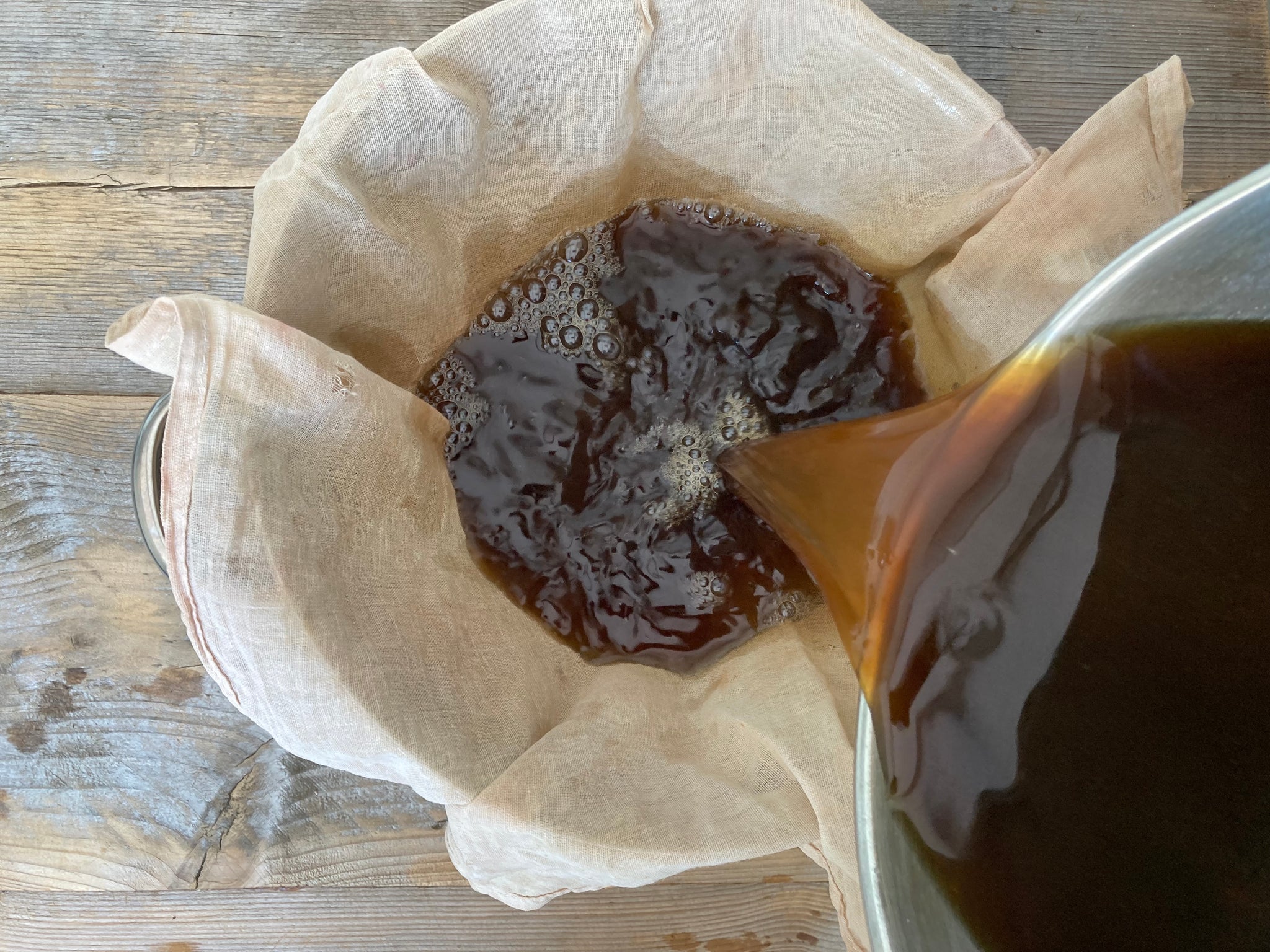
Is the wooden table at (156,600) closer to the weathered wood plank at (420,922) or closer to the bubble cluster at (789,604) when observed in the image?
the weathered wood plank at (420,922)

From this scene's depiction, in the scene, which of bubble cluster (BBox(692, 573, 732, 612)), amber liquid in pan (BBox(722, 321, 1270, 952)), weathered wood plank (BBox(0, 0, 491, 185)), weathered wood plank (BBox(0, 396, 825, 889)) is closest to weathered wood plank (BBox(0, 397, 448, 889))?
weathered wood plank (BBox(0, 396, 825, 889))

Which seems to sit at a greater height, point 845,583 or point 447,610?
point 845,583

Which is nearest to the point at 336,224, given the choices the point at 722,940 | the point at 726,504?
the point at 726,504

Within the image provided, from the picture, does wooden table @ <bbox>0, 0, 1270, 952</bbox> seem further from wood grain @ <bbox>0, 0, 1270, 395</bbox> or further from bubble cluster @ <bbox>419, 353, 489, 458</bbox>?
bubble cluster @ <bbox>419, 353, 489, 458</bbox>

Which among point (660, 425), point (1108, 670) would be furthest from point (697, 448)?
point (1108, 670)

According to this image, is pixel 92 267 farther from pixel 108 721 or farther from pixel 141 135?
pixel 108 721

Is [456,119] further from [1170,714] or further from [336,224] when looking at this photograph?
[1170,714]

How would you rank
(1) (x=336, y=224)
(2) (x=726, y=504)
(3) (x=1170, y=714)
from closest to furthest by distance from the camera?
(3) (x=1170, y=714), (1) (x=336, y=224), (2) (x=726, y=504)
